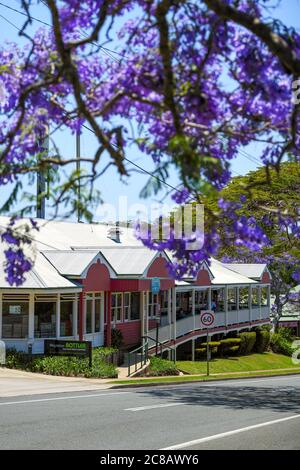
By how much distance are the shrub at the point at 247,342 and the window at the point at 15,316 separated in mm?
21603

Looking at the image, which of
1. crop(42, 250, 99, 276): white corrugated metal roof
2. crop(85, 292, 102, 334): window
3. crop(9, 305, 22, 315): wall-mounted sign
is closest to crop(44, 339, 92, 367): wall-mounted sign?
crop(9, 305, 22, 315): wall-mounted sign

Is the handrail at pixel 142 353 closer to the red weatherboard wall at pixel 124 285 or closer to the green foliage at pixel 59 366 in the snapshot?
the red weatherboard wall at pixel 124 285

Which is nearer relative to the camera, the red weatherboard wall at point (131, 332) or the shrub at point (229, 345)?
the red weatherboard wall at point (131, 332)

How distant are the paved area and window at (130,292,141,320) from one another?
1163cm

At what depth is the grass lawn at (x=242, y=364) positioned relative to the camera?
125 feet

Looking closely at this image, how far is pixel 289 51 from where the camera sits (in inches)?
252

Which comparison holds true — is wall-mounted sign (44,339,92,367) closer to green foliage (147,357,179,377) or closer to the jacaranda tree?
green foliage (147,357,179,377)

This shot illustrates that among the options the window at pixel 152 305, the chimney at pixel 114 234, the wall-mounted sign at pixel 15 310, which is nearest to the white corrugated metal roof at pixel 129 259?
the window at pixel 152 305

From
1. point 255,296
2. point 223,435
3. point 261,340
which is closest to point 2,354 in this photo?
point 223,435

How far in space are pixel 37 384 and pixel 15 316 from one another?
6.24 metres
